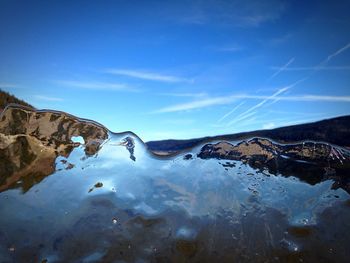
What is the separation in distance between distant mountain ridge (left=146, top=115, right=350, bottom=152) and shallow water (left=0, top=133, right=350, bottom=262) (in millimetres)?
521

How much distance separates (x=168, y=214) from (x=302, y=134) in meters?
3.31

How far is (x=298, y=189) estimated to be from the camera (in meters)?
5.36

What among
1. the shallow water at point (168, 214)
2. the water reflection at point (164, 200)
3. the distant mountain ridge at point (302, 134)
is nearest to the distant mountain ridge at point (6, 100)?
the water reflection at point (164, 200)

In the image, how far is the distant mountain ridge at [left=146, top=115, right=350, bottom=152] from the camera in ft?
20.5

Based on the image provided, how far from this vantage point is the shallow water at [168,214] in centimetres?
401

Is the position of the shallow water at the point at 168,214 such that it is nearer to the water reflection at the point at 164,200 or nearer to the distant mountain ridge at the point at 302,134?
the water reflection at the point at 164,200

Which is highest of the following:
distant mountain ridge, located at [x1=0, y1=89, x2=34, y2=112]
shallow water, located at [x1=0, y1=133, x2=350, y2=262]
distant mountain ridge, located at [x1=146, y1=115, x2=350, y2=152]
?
distant mountain ridge, located at [x1=0, y1=89, x2=34, y2=112]

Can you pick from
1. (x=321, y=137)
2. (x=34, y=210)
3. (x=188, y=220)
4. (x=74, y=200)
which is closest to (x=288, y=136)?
(x=321, y=137)

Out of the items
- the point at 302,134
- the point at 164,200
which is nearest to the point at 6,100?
the point at 164,200

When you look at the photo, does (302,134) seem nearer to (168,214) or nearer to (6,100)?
(168,214)

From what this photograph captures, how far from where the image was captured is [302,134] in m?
6.35

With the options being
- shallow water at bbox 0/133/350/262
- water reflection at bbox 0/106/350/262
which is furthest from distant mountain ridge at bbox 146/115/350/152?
shallow water at bbox 0/133/350/262

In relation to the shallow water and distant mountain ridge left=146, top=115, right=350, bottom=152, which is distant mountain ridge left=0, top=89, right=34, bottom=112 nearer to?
the shallow water

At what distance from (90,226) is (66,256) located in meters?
0.60
